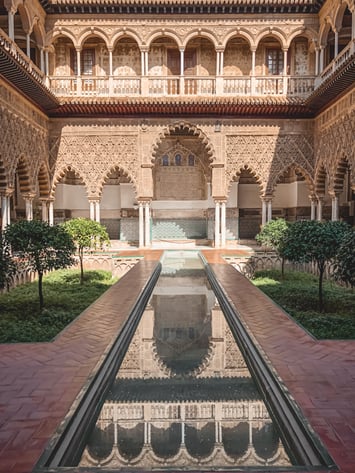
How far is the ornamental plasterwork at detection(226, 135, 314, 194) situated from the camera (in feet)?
54.3

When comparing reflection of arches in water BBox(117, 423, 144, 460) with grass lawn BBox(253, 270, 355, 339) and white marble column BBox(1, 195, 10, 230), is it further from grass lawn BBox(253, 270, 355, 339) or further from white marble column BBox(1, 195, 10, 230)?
white marble column BBox(1, 195, 10, 230)

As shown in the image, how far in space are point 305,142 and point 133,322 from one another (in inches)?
507

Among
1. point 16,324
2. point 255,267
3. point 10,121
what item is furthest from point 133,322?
point 10,121

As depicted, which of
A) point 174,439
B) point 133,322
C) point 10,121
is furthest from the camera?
point 10,121

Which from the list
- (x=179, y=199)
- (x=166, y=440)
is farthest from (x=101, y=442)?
(x=179, y=199)

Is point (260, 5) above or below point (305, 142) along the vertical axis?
above

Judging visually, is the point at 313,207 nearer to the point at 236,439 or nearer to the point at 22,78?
the point at 22,78

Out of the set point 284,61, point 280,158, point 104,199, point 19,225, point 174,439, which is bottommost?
point 174,439

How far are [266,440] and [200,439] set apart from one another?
18.8 inches

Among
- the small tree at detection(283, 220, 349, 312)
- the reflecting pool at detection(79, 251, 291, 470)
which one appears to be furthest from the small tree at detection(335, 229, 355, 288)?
the reflecting pool at detection(79, 251, 291, 470)

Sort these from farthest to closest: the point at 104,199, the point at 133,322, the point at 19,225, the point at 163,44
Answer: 1. the point at 104,199
2. the point at 163,44
3. the point at 19,225
4. the point at 133,322

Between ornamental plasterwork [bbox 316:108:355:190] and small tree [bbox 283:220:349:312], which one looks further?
ornamental plasterwork [bbox 316:108:355:190]

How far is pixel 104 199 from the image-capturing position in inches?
816

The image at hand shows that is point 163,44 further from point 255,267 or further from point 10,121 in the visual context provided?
point 255,267
